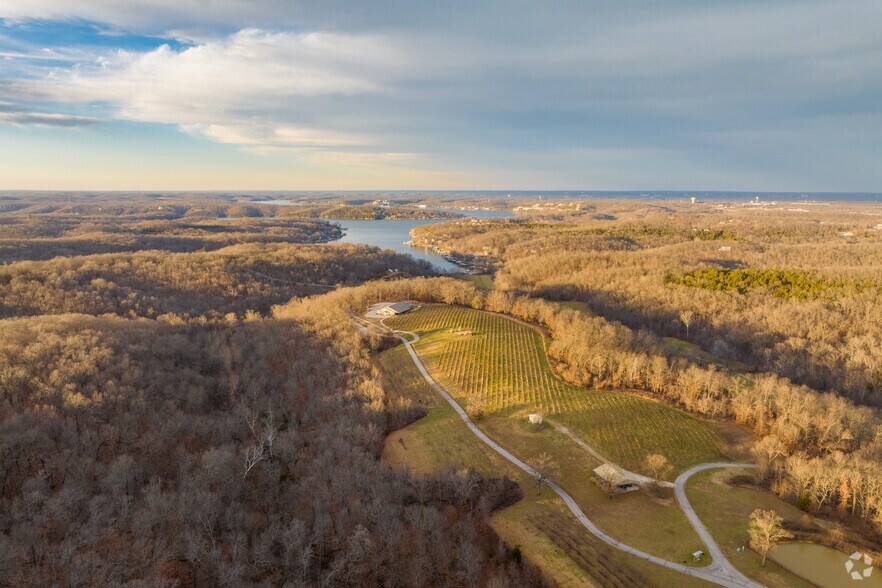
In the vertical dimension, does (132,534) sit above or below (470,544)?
above

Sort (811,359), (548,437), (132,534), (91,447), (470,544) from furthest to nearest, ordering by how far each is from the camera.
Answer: (811,359) < (548,437) < (91,447) < (470,544) < (132,534)

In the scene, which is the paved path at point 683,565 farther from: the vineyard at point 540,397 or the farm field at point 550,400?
the vineyard at point 540,397

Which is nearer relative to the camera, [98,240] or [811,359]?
[811,359]

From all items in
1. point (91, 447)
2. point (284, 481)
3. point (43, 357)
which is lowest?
point (284, 481)

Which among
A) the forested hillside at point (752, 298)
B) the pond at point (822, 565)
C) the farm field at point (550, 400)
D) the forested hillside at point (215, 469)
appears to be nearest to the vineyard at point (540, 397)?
the farm field at point (550, 400)

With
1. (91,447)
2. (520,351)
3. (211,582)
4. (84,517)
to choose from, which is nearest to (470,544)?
(211,582)

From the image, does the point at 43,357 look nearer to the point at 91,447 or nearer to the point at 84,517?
the point at 91,447

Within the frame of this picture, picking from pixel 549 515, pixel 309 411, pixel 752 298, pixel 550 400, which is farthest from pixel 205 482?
pixel 752 298

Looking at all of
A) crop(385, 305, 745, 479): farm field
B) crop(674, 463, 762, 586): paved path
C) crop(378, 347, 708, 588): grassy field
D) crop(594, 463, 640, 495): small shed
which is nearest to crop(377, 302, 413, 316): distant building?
crop(385, 305, 745, 479): farm field
